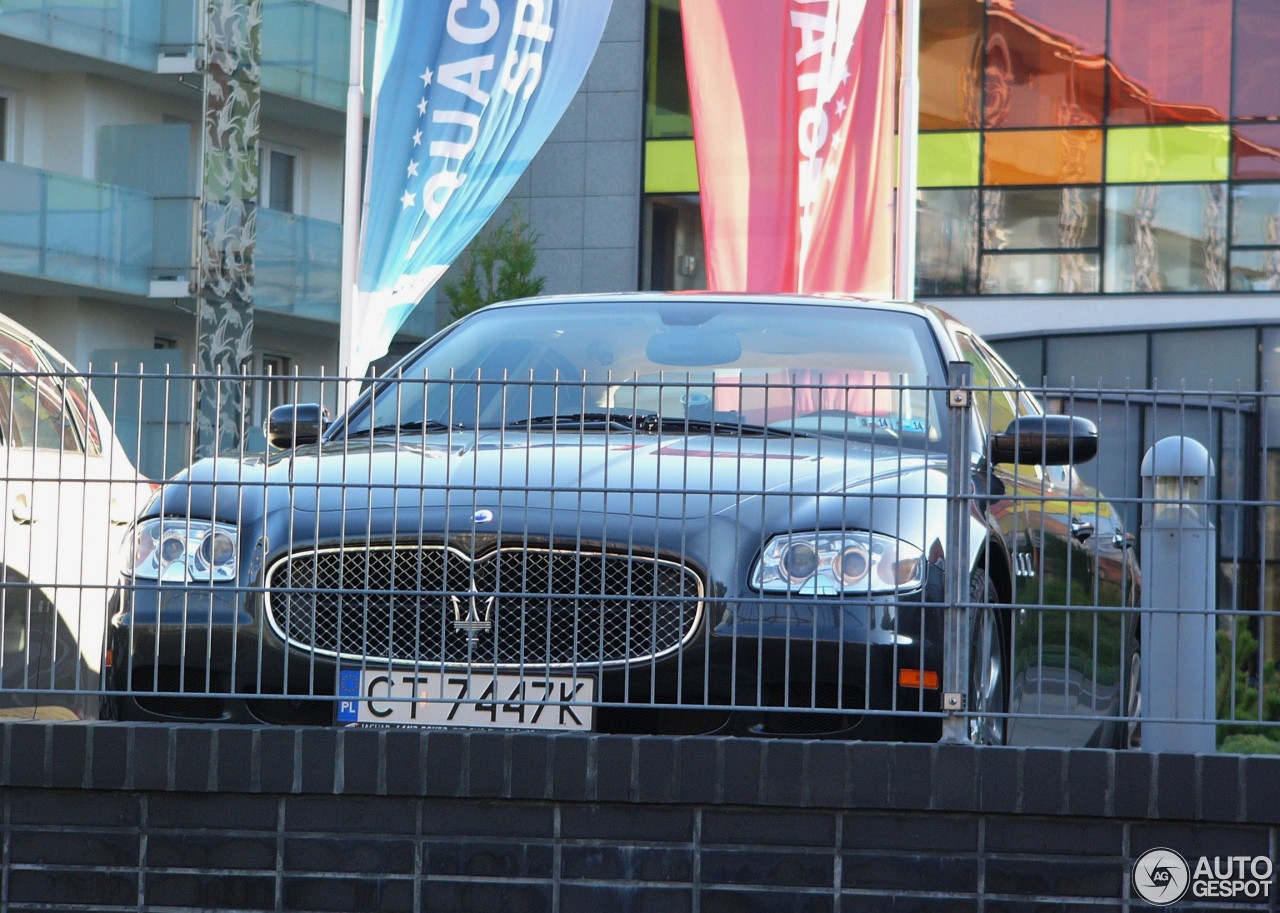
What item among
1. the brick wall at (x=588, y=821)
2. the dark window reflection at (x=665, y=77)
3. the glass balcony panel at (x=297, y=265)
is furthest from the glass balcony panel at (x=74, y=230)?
the brick wall at (x=588, y=821)

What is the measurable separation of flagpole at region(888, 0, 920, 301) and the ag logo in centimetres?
898

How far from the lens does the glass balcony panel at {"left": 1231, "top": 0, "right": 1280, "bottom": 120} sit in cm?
2650

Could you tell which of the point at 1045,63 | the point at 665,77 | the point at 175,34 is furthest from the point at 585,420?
the point at 175,34

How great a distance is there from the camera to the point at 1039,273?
89.9ft

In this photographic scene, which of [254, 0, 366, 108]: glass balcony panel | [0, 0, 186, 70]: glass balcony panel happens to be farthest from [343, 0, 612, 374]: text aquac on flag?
[254, 0, 366, 108]: glass balcony panel

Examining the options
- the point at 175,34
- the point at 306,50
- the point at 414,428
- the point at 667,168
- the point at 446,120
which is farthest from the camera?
the point at 306,50

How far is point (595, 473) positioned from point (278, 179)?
105 ft

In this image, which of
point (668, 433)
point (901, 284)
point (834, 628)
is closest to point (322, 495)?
point (668, 433)

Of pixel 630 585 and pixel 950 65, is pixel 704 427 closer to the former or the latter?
pixel 630 585

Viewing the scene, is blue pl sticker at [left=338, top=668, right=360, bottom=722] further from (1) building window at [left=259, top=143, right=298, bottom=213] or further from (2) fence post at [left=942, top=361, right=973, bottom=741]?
(1) building window at [left=259, top=143, right=298, bottom=213]

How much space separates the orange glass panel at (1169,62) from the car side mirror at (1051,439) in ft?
73.0

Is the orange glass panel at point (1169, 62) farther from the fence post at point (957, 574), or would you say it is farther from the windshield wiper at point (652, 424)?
the fence post at point (957, 574)

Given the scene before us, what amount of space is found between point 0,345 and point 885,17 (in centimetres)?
739

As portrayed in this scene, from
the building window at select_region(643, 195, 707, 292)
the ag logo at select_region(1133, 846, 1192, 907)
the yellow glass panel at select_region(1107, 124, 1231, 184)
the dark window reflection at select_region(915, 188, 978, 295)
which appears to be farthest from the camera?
the building window at select_region(643, 195, 707, 292)
